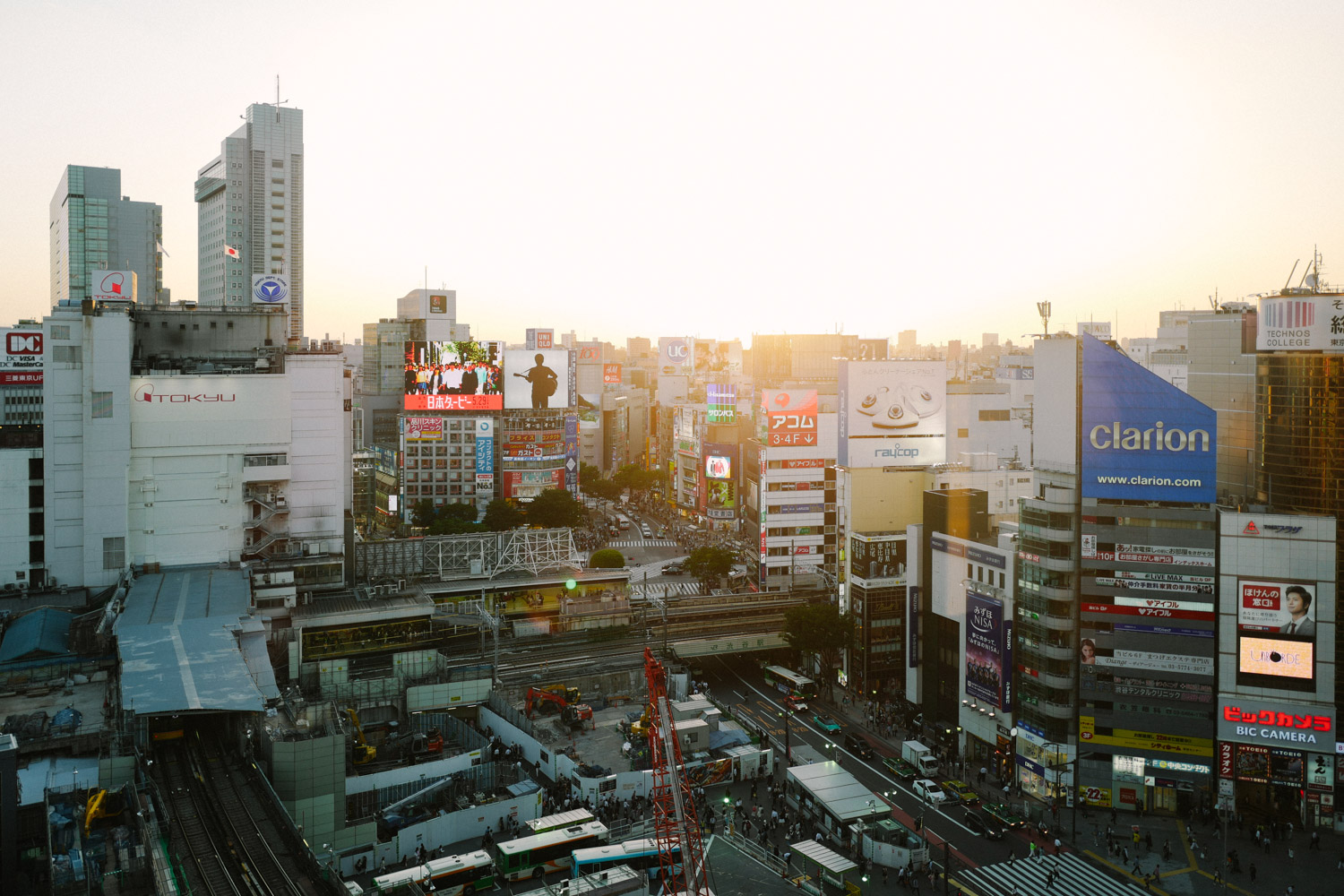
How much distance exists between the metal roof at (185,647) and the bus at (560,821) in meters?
9.48

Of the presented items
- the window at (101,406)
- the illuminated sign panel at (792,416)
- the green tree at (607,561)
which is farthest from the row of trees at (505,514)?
the window at (101,406)

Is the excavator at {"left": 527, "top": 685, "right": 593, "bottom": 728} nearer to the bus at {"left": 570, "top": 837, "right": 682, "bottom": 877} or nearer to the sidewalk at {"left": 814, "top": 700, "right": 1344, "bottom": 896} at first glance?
the bus at {"left": 570, "top": 837, "right": 682, "bottom": 877}

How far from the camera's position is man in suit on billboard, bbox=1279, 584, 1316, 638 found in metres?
34.9

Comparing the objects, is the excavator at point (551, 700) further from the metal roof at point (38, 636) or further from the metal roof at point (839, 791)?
the metal roof at point (38, 636)

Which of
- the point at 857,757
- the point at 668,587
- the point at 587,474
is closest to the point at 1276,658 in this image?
the point at 857,757

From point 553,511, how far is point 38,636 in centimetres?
4837

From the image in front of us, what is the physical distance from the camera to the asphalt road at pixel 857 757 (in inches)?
1298

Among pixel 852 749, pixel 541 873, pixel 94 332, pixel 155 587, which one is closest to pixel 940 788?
pixel 852 749

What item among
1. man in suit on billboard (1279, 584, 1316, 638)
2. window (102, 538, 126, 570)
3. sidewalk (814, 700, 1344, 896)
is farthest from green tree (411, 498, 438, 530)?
man in suit on billboard (1279, 584, 1316, 638)

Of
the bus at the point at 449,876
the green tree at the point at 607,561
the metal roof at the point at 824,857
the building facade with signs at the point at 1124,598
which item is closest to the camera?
the bus at the point at 449,876

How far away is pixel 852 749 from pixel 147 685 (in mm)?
26905

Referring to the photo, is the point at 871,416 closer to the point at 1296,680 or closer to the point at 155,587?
the point at 1296,680

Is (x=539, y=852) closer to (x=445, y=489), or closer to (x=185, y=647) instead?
(x=185, y=647)

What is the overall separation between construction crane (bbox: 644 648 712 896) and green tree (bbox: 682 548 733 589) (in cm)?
3782
